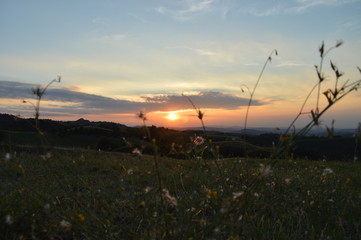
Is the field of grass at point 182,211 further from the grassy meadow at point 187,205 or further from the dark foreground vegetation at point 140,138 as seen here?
the dark foreground vegetation at point 140,138

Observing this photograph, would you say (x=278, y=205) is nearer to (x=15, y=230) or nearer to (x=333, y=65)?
(x=333, y=65)

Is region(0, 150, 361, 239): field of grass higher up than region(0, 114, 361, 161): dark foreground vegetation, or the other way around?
region(0, 114, 361, 161): dark foreground vegetation

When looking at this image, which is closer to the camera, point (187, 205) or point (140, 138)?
point (140, 138)

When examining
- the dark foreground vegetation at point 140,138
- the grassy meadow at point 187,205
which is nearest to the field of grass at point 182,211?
the grassy meadow at point 187,205

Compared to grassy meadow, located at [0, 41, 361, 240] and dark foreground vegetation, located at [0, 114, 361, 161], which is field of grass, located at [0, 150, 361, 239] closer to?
grassy meadow, located at [0, 41, 361, 240]

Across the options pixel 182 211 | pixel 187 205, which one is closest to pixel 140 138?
pixel 182 211

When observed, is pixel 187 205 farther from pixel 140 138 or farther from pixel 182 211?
pixel 140 138

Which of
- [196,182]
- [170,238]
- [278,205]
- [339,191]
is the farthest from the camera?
[196,182]

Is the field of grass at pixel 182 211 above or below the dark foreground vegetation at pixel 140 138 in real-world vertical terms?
below

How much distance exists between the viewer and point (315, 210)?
13.9 feet

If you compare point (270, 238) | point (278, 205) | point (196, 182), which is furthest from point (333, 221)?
point (196, 182)

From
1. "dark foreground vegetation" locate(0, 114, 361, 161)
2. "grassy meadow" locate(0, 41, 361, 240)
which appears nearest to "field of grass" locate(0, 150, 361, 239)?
"grassy meadow" locate(0, 41, 361, 240)

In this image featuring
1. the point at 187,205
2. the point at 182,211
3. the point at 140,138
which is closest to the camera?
the point at 140,138

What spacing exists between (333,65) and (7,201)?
3440 mm
